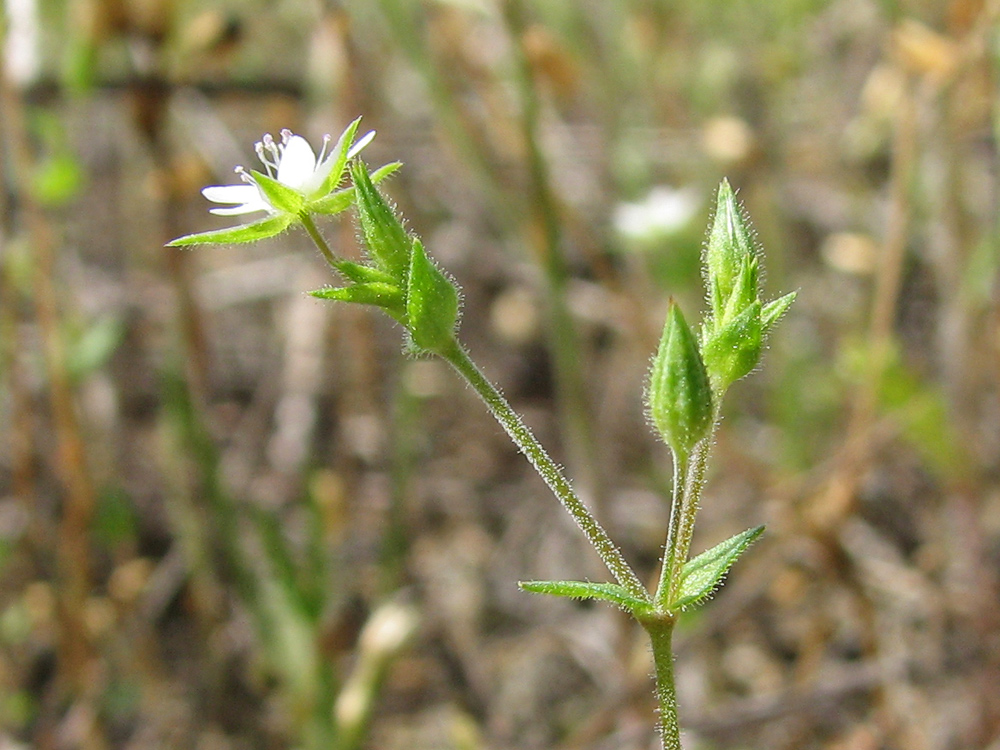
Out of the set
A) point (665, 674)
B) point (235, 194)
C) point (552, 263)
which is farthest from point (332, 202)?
point (552, 263)

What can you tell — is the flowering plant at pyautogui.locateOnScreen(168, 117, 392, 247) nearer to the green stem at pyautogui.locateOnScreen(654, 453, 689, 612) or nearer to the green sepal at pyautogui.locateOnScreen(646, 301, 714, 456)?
the green sepal at pyautogui.locateOnScreen(646, 301, 714, 456)

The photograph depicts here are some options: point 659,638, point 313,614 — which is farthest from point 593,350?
point 659,638

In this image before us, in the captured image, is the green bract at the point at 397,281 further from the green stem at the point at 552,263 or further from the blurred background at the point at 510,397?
the green stem at the point at 552,263

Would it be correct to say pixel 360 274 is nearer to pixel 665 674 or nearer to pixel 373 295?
pixel 373 295

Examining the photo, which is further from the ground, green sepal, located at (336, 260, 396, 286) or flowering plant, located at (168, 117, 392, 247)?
flowering plant, located at (168, 117, 392, 247)

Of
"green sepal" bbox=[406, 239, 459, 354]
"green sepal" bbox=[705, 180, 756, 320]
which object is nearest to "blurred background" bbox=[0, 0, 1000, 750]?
"green sepal" bbox=[406, 239, 459, 354]

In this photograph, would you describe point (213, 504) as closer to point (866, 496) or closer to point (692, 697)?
point (692, 697)

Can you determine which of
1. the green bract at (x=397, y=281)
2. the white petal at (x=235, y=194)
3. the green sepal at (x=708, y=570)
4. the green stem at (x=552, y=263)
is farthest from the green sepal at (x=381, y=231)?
the green stem at (x=552, y=263)
